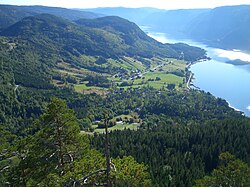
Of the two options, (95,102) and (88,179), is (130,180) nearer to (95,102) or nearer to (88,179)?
(88,179)

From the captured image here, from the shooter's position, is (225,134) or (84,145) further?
(225,134)

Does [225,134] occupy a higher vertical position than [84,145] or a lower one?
lower

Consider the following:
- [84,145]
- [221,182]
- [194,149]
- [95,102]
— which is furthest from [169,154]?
[95,102]

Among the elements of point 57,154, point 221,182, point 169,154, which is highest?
point 57,154

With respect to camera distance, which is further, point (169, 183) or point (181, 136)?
point (181, 136)

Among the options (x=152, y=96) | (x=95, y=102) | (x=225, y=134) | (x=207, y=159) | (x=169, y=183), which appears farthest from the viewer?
(x=152, y=96)

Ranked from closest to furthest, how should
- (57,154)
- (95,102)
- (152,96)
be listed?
(57,154), (95,102), (152,96)

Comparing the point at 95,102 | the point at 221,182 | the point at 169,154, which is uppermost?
the point at 221,182

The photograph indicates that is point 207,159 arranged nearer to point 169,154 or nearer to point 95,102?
point 169,154

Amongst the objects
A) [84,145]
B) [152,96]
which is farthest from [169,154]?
[152,96]
